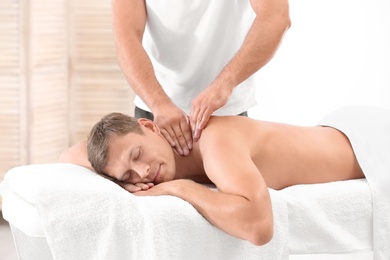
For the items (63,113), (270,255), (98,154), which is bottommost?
(63,113)

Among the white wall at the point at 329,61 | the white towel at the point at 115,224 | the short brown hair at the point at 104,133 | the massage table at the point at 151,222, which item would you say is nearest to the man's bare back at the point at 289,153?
the massage table at the point at 151,222

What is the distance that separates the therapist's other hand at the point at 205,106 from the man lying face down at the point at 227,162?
2 centimetres

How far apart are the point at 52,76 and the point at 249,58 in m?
1.76

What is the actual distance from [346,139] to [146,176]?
679 millimetres

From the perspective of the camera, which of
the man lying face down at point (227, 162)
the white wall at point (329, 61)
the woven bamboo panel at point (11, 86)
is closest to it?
the man lying face down at point (227, 162)

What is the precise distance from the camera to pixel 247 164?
200cm

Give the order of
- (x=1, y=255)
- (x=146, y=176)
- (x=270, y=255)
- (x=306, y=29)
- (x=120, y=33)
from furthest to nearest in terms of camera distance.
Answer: (x=306, y=29) < (x=1, y=255) < (x=120, y=33) < (x=146, y=176) < (x=270, y=255)

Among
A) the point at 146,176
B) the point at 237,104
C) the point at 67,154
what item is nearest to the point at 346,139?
the point at 237,104

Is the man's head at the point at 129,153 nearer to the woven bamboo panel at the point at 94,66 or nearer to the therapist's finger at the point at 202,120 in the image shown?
the therapist's finger at the point at 202,120

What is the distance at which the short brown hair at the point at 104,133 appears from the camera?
6.87ft

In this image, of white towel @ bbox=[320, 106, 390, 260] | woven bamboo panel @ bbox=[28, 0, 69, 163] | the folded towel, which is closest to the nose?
the folded towel

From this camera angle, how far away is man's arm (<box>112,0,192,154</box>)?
2.24 metres

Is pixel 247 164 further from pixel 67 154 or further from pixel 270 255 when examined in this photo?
pixel 67 154

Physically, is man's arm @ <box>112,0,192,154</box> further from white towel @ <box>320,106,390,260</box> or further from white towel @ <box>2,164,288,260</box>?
white towel @ <box>320,106,390,260</box>
